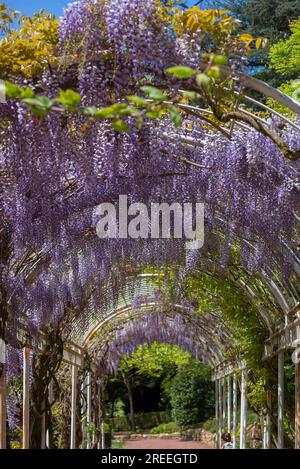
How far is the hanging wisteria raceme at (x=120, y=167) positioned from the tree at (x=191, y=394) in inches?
740

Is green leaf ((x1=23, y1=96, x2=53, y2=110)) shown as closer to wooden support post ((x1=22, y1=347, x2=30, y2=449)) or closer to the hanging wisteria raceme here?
the hanging wisteria raceme

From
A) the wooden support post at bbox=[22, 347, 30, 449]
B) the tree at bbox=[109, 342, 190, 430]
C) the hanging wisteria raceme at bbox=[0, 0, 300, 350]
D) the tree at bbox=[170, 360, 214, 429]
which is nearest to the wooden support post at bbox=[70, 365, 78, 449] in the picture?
the wooden support post at bbox=[22, 347, 30, 449]

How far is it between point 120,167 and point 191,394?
21712 millimetres

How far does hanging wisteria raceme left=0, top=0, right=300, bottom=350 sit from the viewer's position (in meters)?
4.53

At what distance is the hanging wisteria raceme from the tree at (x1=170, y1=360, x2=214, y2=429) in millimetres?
18792

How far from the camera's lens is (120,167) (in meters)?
5.84

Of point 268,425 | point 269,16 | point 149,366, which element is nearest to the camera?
point 268,425

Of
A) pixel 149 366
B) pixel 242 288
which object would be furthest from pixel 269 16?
pixel 149 366

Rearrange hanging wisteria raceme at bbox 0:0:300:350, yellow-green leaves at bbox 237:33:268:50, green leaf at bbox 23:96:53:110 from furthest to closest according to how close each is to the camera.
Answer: hanging wisteria raceme at bbox 0:0:300:350 → yellow-green leaves at bbox 237:33:268:50 → green leaf at bbox 23:96:53:110

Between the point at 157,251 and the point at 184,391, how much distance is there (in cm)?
1912

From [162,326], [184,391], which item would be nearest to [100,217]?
[162,326]

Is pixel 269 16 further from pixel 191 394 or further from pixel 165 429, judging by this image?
pixel 165 429

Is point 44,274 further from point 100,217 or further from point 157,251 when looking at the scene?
point 100,217

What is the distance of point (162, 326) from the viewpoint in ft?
57.9
